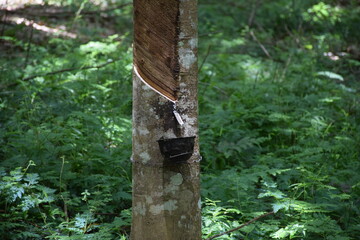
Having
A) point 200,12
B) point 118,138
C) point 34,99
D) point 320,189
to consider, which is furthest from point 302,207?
point 200,12

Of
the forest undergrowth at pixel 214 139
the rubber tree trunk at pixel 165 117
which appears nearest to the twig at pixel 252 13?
the forest undergrowth at pixel 214 139

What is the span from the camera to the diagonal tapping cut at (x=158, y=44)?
222cm

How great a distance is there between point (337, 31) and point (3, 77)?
6273 mm

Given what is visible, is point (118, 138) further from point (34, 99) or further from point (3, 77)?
point (3, 77)

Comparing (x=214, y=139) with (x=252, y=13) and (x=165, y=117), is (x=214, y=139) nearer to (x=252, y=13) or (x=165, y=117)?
(x=165, y=117)

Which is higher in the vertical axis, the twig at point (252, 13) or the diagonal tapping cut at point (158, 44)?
the twig at point (252, 13)

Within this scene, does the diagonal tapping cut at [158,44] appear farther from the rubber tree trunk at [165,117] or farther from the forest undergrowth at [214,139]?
the forest undergrowth at [214,139]

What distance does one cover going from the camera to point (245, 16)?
10391 mm

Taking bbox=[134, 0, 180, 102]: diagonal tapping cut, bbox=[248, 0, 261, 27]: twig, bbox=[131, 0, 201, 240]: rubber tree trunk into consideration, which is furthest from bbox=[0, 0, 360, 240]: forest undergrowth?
bbox=[248, 0, 261, 27]: twig

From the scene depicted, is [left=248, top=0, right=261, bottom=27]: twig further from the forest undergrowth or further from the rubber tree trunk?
the rubber tree trunk

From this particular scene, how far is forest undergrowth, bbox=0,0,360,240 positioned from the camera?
300cm

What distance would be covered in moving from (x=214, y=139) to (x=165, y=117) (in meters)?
2.31

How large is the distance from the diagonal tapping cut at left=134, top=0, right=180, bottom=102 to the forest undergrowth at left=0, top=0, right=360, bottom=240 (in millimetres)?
993

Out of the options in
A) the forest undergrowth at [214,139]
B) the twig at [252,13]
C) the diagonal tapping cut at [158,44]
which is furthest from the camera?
the twig at [252,13]
